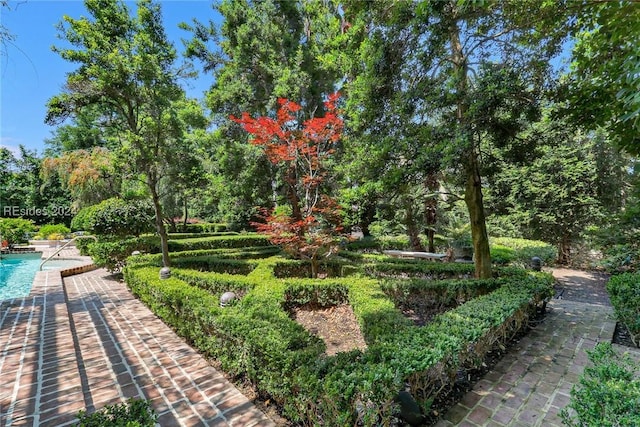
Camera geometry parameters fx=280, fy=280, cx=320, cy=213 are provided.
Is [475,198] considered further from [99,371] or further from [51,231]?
[51,231]

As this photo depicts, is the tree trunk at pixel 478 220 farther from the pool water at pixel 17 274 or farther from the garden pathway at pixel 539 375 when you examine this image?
the pool water at pixel 17 274

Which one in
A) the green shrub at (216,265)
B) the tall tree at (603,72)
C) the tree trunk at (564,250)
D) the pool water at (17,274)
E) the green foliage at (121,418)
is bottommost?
the tree trunk at (564,250)

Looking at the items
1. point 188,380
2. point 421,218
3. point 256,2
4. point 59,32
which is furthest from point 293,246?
point 256,2

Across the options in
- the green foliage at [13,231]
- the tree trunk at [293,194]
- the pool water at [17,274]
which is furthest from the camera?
the green foliage at [13,231]

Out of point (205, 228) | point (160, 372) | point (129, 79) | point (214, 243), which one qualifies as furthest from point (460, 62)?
point (205, 228)

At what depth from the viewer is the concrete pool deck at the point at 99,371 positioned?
2691 mm

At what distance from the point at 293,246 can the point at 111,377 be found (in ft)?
15.5

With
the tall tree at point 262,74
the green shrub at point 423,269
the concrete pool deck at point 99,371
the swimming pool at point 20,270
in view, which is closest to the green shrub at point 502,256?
the green shrub at point 423,269

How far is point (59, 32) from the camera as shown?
651cm

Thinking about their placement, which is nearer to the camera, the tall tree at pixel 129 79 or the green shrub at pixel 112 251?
the tall tree at pixel 129 79

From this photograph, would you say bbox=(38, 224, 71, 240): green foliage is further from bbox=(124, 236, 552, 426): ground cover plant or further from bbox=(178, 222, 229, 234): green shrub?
bbox=(124, 236, 552, 426): ground cover plant

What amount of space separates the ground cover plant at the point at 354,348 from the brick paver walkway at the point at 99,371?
0.31 metres

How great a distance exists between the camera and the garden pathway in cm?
265

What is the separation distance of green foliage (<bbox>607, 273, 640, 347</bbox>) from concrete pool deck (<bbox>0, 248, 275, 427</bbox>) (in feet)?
16.7
